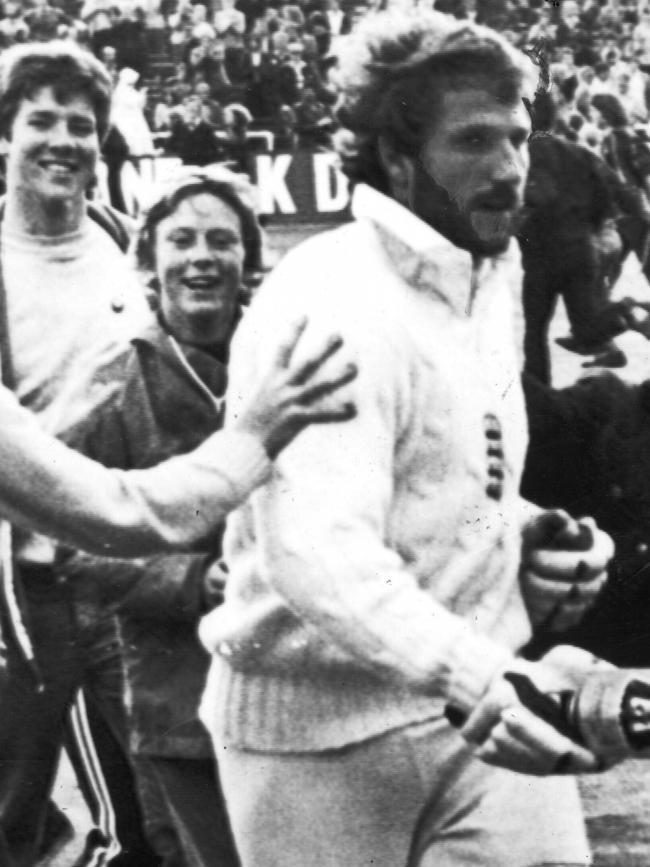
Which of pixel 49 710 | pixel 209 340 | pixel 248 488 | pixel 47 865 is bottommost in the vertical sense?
pixel 47 865

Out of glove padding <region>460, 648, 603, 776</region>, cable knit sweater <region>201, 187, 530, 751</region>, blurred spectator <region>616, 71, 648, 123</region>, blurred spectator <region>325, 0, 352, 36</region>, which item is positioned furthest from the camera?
blurred spectator <region>616, 71, 648, 123</region>

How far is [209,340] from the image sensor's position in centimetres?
343

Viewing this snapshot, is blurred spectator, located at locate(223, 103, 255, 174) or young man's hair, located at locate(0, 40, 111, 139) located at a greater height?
young man's hair, located at locate(0, 40, 111, 139)

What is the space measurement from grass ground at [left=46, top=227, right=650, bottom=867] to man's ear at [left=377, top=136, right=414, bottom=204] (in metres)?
0.39

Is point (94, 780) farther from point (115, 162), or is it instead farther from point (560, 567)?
point (115, 162)

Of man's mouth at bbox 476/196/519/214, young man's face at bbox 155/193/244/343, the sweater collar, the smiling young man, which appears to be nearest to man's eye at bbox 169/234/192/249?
young man's face at bbox 155/193/244/343

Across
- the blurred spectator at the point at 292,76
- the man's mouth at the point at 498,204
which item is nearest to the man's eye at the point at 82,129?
the blurred spectator at the point at 292,76

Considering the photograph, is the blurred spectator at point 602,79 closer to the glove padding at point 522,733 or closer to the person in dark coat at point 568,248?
the person in dark coat at point 568,248

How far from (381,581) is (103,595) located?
61 centimetres

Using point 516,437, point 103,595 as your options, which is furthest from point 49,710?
point 516,437

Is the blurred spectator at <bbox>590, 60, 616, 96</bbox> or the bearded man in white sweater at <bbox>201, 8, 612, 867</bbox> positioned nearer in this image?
the bearded man in white sweater at <bbox>201, 8, 612, 867</bbox>

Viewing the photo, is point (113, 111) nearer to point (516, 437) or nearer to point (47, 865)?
point (516, 437)

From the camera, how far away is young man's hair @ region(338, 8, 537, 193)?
335 cm

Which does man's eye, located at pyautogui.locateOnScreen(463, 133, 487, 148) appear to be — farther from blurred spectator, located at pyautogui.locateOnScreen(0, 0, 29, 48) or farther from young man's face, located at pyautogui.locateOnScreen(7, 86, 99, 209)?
blurred spectator, located at pyautogui.locateOnScreen(0, 0, 29, 48)
